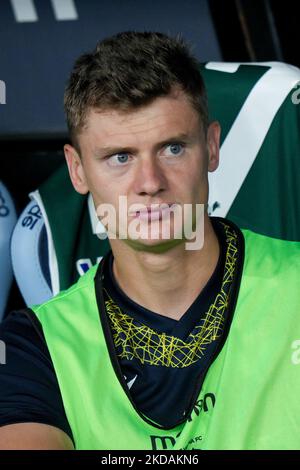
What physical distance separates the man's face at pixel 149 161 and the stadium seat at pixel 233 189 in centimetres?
41

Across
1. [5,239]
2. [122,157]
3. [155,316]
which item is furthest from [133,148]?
[5,239]

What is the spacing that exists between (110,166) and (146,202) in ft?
0.29

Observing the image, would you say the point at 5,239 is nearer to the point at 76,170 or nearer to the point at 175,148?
the point at 76,170

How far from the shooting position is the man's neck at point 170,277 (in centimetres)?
152

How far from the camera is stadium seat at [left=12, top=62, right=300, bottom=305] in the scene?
1868 millimetres

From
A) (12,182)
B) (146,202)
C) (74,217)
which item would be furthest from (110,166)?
(12,182)

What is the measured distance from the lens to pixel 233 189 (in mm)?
1922

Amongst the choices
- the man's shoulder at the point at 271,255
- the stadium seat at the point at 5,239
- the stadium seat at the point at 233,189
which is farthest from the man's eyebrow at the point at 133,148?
the stadium seat at the point at 5,239

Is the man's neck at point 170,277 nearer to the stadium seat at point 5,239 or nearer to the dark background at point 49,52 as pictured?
the stadium seat at point 5,239

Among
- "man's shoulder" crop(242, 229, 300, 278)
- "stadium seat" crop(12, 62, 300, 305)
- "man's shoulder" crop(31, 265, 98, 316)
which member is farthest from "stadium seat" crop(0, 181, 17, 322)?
"man's shoulder" crop(242, 229, 300, 278)

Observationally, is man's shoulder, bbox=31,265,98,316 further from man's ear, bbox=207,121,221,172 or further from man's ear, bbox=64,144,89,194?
man's ear, bbox=207,121,221,172

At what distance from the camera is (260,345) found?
1.49 meters

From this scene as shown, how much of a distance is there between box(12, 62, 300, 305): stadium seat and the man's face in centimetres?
41

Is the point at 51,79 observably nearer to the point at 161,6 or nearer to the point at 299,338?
the point at 161,6
